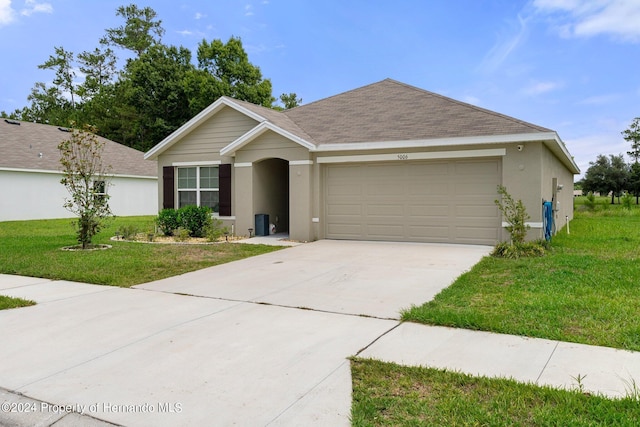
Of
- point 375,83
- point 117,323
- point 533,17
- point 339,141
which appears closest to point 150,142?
point 375,83

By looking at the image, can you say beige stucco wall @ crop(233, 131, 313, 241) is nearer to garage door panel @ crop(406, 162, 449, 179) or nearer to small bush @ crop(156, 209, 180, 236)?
small bush @ crop(156, 209, 180, 236)

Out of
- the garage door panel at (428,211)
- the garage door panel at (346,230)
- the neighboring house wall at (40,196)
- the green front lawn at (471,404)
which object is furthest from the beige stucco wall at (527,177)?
the neighboring house wall at (40,196)

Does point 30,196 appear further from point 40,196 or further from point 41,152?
point 41,152

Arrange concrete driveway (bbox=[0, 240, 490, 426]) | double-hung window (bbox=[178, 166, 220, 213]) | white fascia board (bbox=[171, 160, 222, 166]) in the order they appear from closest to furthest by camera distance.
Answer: concrete driveway (bbox=[0, 240, 490, 426]), white fascia board (bbox=[171, 160, 222, 166]), double-hung window (bbox=[178, 166, 220, 213])

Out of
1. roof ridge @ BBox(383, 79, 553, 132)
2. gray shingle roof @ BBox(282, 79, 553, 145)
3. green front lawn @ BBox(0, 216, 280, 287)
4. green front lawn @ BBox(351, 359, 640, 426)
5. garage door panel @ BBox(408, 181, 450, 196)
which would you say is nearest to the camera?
green front lawn @ BBox(351, 359, 640, 426)

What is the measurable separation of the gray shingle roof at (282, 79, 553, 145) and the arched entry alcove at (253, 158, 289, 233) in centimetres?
168

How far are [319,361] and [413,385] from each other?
91 centimetres

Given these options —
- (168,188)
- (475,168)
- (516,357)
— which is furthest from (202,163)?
(516,357)

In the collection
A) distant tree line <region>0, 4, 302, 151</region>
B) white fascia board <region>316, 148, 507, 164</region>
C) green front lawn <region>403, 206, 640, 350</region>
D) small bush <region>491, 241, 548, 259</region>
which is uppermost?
distant tree line <region>0, 4, 302, 151</region>

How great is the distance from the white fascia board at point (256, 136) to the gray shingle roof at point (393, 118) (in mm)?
472

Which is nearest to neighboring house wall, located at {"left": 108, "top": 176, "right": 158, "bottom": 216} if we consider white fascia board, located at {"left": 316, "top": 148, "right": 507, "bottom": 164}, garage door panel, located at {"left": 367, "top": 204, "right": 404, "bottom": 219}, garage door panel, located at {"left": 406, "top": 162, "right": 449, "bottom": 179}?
white fascia board, located at {"left": 316, "top": 148, "right": 507, "bottom": 164}

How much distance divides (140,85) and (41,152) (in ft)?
44.1

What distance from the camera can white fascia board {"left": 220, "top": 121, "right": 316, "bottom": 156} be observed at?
41.5ft

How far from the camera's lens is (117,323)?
527cm
